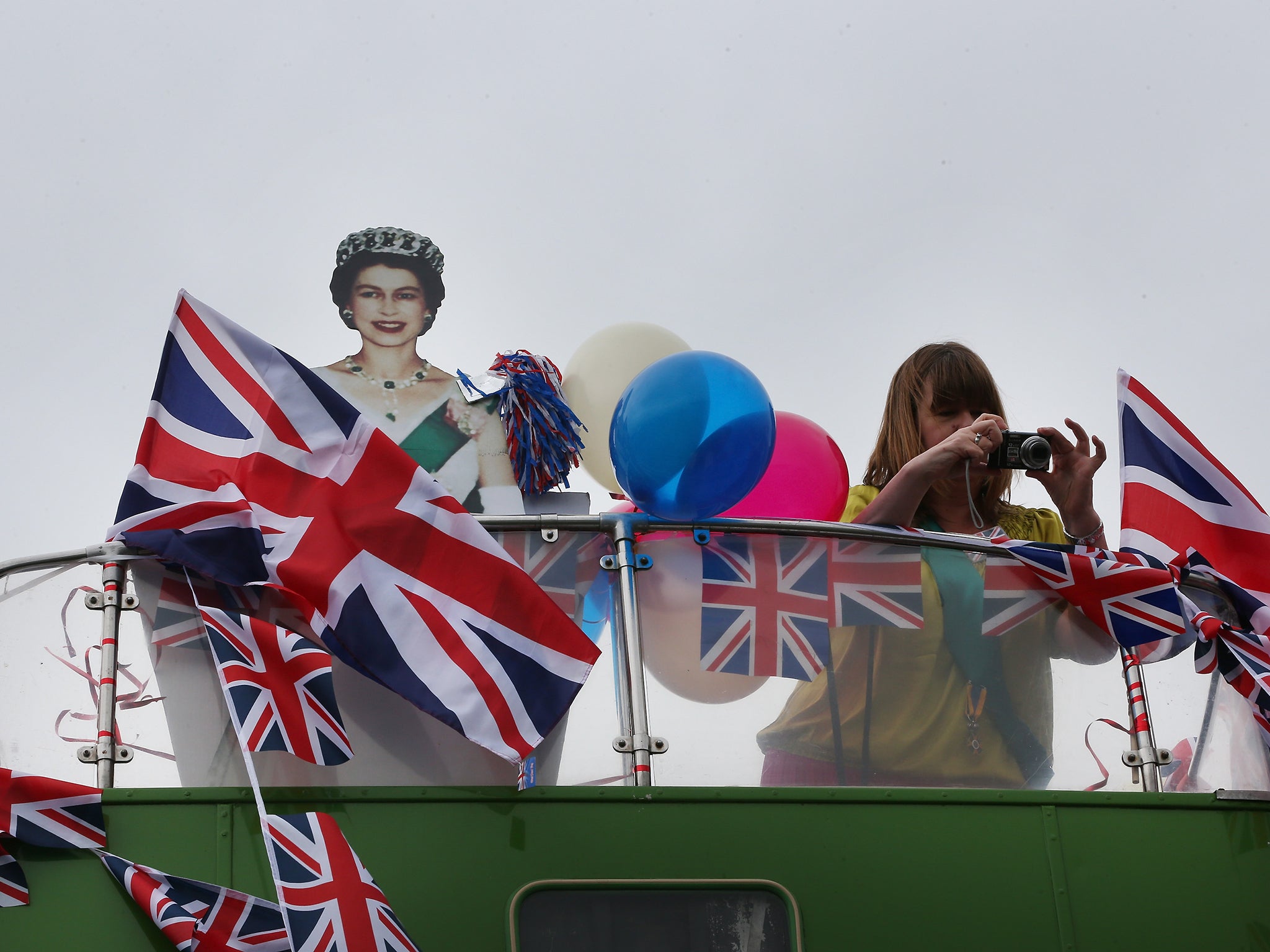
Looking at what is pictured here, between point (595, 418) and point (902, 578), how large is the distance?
1.39m

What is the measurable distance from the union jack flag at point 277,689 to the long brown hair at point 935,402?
200 centimetres

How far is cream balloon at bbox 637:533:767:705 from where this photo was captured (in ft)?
12.5

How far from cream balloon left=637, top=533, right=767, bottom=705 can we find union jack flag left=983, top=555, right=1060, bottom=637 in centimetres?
79

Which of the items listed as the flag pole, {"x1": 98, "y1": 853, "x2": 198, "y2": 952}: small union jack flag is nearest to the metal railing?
the flag pole

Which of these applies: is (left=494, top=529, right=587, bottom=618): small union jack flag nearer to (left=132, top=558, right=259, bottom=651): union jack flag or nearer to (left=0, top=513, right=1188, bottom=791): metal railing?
(left=0, top=513, right=1188, bottom=791): metal railing

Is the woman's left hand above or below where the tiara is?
below

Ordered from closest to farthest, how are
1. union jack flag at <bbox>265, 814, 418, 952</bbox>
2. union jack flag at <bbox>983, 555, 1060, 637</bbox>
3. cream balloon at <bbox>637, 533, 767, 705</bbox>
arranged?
union jack flag at <bbox>265, 814, 418, 952</bbox> < cream balloon at <bbox>637, 533, 767, 705</bbox> < union jack flag at <bbox>983, 555, 1060, 637</bbox>

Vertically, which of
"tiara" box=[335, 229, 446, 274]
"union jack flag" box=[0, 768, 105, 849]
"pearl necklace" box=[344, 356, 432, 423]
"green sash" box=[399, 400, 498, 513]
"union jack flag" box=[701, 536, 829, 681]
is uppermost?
"tiara" box=[335, 229, 446, 274]

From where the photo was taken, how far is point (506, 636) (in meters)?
3.78

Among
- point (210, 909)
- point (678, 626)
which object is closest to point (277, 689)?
point (210, 909)

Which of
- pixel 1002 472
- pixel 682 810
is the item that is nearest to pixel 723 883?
pixel 682 810

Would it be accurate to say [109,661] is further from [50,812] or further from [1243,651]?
[1243,651]

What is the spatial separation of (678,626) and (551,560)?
15.8 inches

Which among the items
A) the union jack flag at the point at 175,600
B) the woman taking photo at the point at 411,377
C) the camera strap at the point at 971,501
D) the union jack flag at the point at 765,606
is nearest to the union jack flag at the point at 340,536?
the union jack flag at the point at 175,600
